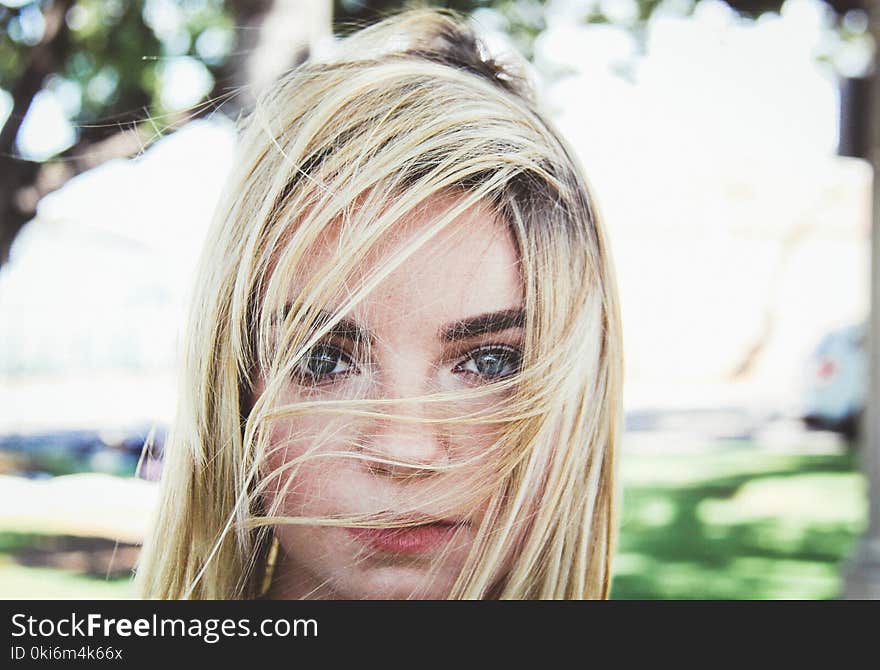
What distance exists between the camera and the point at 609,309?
1232 mm

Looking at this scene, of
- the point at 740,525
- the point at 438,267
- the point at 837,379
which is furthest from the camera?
the point at 740,525

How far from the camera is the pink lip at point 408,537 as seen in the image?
3.94ft

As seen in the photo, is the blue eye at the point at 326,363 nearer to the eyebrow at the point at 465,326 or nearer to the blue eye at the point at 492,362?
the eyebrow at the point at 465,326

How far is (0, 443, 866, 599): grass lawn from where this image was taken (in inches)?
63.9

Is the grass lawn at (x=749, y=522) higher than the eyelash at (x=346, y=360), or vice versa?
the eyelash at (x=346, y=360)

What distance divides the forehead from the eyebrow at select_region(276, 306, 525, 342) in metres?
0.01

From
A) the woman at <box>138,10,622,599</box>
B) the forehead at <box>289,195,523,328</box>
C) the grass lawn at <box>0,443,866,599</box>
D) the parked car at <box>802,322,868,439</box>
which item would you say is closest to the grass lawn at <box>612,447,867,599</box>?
the grass lawn at <box>0,443,866,599</box>

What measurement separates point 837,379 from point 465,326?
1.01 metres

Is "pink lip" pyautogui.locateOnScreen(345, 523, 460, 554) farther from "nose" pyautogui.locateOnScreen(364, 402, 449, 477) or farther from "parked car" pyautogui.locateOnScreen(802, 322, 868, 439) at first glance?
"parked car" pyautogui.locateOnScreen(802, 322, 868, 439)

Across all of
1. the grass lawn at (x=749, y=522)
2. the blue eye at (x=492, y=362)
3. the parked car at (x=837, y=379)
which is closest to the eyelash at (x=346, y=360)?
the blue eye at (x=492, y=362)

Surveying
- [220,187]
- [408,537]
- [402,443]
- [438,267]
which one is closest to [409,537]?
[408,537]

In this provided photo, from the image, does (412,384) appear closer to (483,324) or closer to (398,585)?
(483,324)

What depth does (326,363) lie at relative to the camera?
3.88 feet
